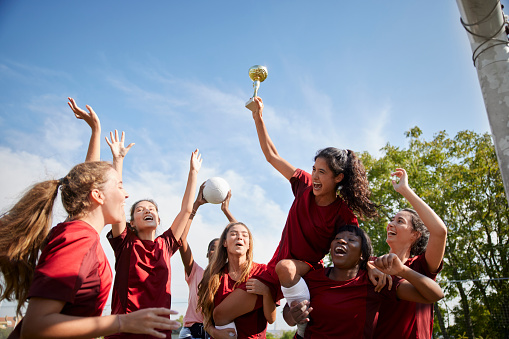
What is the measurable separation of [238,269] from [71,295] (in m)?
2.77

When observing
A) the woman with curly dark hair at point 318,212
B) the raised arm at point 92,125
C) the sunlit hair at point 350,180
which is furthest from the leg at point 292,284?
the raised arm at point 92,125

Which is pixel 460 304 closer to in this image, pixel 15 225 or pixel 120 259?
pixel 120 259

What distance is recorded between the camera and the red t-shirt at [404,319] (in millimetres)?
3505

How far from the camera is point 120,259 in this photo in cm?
429

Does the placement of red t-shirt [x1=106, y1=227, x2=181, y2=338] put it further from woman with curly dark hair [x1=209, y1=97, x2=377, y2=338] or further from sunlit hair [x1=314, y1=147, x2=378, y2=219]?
sunlit hair [x1=314, y1=147, x2=378, y2=219]

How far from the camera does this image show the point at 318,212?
148 inches

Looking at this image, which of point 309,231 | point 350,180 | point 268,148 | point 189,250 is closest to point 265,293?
point 309,231

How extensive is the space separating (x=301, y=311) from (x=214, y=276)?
145cm

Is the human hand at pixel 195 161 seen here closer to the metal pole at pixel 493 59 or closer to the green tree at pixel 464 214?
the metal pole at pixel 493 59

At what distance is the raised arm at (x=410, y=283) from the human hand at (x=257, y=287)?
1102 millimetres

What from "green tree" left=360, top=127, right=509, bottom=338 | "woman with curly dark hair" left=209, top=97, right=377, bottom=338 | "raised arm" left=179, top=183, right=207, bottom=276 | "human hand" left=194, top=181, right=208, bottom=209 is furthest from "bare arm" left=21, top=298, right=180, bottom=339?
"green tree" left=360, top=127, right=509, bottom=338

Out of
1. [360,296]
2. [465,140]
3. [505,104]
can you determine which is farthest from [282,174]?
[465,140]

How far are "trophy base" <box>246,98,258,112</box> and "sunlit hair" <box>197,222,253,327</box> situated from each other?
1.45 meters

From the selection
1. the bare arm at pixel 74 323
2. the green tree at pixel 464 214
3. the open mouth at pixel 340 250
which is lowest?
the bare arm at pixel 74 323
